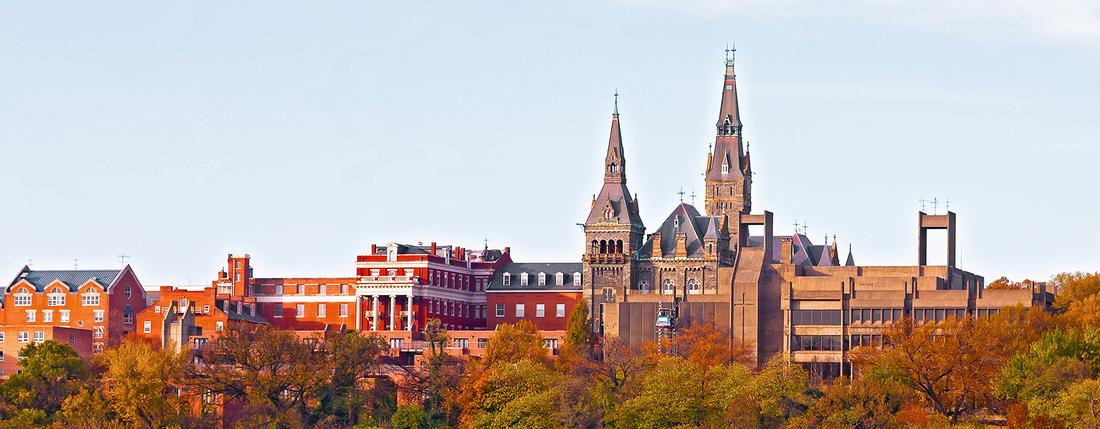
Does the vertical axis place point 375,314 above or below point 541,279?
below

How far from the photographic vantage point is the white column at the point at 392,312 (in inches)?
7451

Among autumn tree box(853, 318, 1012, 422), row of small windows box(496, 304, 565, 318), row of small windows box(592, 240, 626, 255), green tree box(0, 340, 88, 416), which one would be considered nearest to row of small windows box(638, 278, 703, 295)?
row of small windows box(592, 240, 626, 255)

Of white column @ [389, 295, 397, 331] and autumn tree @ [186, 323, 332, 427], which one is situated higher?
white column @ [389, 295, 397, 331]

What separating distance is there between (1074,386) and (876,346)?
1831 centimetres

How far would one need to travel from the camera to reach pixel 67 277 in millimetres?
193250

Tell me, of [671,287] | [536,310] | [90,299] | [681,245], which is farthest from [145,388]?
[536,310]

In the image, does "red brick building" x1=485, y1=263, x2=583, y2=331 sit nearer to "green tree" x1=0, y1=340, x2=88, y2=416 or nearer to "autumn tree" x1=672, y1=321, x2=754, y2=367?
"autumn tree" x1=672, y1=321, x2=754, y2=367

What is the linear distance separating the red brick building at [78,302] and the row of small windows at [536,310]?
27.8 metres

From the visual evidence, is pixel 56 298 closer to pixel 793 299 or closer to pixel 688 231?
pixel 688 231

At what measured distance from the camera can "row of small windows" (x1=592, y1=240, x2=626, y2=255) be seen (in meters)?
186

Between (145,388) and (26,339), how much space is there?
1110 inches

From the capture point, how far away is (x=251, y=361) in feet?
517

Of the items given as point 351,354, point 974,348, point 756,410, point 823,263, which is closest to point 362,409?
point 351,354

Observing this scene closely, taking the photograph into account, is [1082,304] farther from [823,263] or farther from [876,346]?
[823,263]
